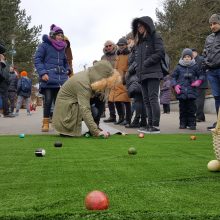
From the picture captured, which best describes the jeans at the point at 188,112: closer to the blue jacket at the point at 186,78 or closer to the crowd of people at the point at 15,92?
the blue jacket at the point at 186,78

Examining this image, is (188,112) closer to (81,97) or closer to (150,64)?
(150,64)

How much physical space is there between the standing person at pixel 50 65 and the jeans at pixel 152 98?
1.61 m

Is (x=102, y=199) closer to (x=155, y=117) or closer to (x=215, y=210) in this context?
(x=215, y=210)

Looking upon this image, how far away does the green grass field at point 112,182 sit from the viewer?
2812 mm

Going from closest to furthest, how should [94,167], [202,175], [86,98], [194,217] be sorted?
[194,217], [202,175], [94,167], [86,98]

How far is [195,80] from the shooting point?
10195 millimetres

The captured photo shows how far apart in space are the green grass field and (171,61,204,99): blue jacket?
12.6 feet

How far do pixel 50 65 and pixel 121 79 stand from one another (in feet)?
4.50

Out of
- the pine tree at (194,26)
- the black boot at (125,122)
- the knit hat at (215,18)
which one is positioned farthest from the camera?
the pine tree at (194,26)

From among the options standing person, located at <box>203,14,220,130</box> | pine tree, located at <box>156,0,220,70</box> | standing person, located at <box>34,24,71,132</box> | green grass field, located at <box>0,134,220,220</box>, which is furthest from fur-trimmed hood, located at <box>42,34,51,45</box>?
pine tree, located at <box>156,0,220,70</box>

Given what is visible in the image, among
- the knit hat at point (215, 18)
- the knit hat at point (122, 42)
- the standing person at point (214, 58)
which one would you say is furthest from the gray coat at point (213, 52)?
the knit hat at point (122, 42)

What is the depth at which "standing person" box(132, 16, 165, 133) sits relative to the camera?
8.85 metres

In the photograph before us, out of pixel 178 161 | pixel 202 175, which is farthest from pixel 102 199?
pixel 178 161

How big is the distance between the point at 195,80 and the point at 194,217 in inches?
303
